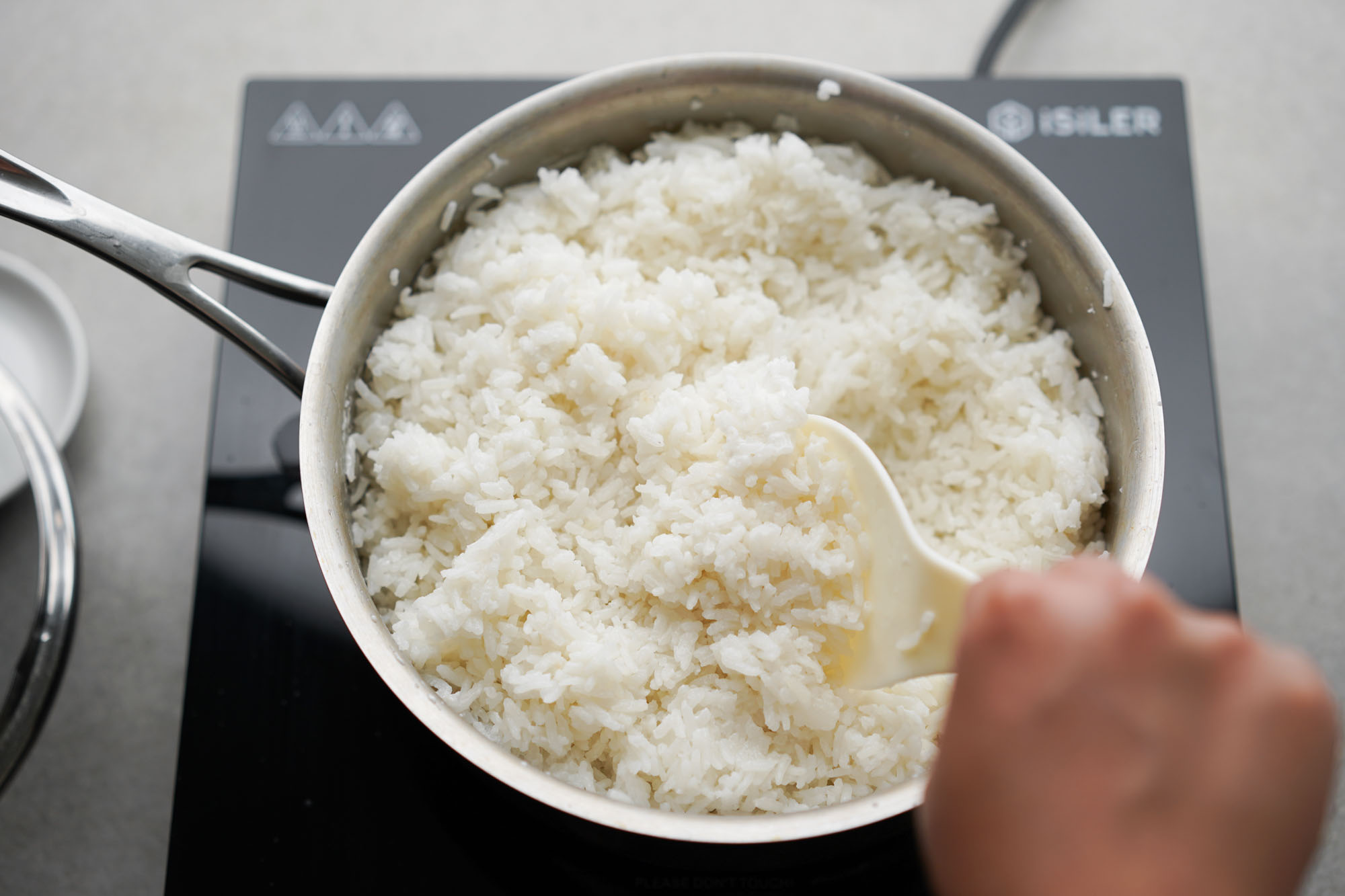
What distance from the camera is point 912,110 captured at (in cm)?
127

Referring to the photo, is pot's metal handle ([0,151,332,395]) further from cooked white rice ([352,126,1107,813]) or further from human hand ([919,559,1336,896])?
human hand ([919,559,1336,896])

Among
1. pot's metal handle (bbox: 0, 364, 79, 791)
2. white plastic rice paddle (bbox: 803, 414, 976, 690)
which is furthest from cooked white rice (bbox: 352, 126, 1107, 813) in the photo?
pot's metal handle (bbox: 0, 364, 79, 791)

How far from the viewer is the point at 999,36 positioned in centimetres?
196

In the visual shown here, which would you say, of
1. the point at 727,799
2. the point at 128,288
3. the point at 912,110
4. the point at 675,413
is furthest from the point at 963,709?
the point at 128,288

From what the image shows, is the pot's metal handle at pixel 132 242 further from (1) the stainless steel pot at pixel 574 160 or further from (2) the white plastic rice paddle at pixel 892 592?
(2) the white plastic rice paddle at pixel 892 592

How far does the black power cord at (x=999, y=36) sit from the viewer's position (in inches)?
76.4

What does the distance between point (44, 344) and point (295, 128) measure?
0.77 m

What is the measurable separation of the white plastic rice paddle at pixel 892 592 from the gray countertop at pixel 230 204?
43.5 inches

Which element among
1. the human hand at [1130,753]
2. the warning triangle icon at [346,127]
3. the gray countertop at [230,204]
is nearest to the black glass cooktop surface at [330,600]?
the warning triangle icon at [346,127]

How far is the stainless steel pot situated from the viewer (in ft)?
3.26

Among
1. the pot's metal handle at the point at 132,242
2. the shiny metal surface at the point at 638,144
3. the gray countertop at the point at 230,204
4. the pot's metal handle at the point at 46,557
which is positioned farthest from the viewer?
the gray countertop at the point at 230,204

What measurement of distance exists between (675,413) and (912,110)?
22.0 inches

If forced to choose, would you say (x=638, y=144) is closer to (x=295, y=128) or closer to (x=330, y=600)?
(x=295, y=128)

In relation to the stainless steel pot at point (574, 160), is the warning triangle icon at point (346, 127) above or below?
above
